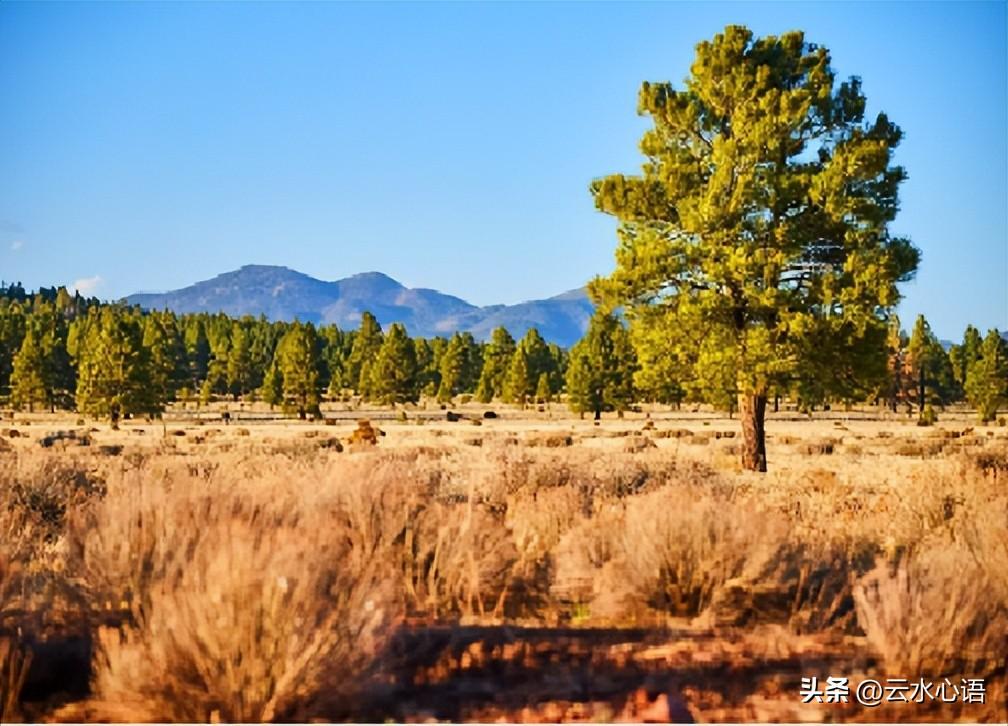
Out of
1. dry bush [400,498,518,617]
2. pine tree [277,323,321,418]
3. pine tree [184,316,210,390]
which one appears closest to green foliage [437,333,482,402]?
pine tree [277,323,321,418]

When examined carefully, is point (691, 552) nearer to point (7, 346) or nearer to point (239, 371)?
point (239, 371)

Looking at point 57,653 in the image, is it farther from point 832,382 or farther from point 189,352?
point 189,352

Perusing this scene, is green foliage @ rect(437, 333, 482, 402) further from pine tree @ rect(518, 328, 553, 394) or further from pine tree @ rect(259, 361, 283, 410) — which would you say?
pine tree @ rect(259, 361, 283, 410)

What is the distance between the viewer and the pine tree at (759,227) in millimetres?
17359

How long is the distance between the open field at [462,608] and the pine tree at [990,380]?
220 feet

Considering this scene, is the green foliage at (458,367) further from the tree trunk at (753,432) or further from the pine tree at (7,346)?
the tree trunk at (753,432)

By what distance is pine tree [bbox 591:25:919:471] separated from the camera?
1736cm

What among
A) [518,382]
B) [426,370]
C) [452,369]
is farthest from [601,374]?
[426,370]

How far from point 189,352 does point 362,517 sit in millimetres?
111952

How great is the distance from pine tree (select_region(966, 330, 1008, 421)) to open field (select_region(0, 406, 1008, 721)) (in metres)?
66.9

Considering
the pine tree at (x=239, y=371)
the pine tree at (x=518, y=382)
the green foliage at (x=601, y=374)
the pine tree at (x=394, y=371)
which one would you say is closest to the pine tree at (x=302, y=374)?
the pine tree at (x=394, y=371)

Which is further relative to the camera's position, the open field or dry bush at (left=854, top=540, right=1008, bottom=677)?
dry bush at (left=854, top=540, right=1008, bottom=677)

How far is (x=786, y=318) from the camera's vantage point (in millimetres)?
17531

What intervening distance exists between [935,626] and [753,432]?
13726 millimetres
